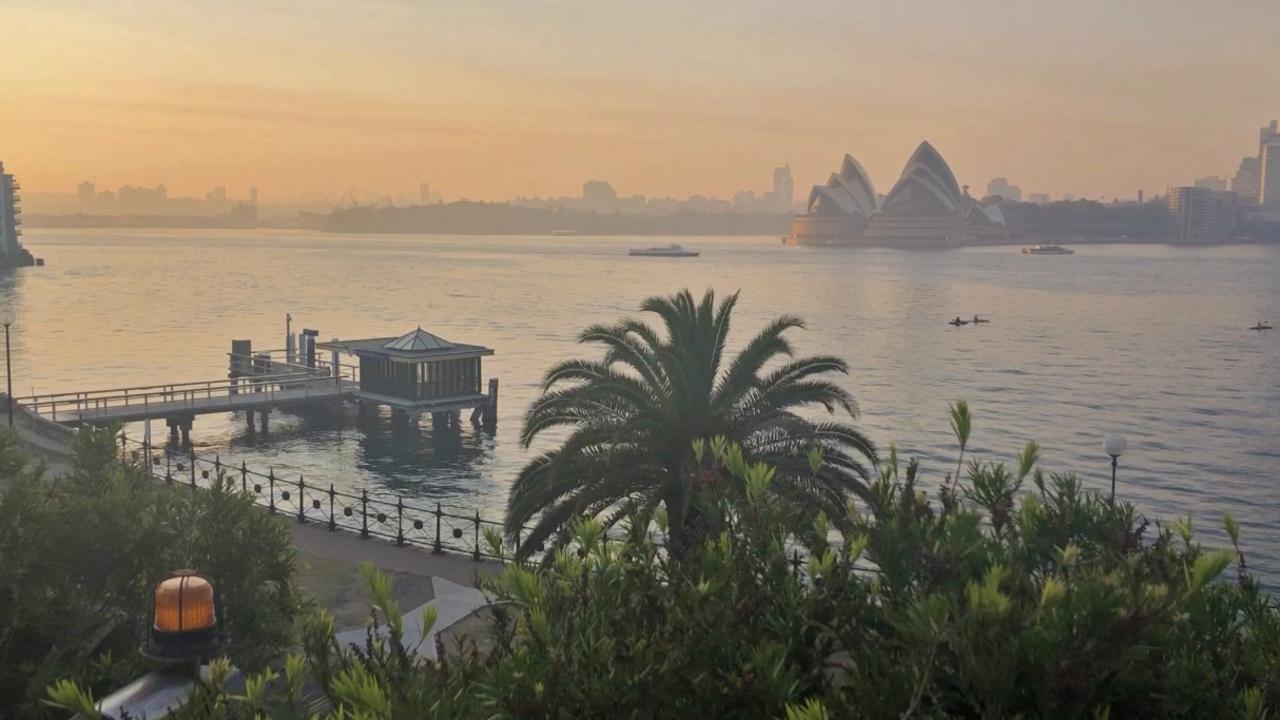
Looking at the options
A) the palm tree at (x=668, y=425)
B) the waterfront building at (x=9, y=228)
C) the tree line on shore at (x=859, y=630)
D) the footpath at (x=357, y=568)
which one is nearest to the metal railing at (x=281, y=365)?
the footpath at (x=357, y=568)

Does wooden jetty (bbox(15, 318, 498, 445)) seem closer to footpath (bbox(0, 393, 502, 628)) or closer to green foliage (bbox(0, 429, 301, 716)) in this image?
footpath (bbox(0, 393, 502, 628))

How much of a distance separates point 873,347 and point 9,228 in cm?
12886

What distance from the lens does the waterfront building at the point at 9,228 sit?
5659 inches

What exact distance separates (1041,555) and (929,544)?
3.99 ft

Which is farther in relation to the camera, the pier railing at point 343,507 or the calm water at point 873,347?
the calm water at point 873,347

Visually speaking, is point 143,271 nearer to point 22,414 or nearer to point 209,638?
point 22,414

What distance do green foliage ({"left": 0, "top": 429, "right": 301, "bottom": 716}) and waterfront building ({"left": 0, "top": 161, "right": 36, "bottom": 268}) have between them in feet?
492

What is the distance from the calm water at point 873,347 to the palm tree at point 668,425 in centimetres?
1696

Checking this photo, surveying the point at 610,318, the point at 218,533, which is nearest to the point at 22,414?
the point at 218,533

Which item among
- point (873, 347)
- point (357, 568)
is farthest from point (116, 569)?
point (873, 347)

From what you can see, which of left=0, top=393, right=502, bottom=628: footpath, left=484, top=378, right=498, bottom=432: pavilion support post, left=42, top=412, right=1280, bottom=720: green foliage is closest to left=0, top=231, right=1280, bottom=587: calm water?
left=484, top=378, right=498, bottom=432: pavilion support post

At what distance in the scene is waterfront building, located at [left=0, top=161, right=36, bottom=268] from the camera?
144 m

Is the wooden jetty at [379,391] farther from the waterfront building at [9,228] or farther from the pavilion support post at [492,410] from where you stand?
the waterfront building at [9,228]

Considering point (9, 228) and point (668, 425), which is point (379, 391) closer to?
point (668, 425)
